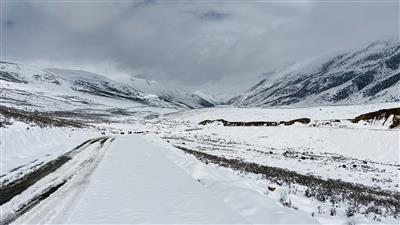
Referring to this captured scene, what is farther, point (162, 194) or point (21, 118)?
point (21, 118)

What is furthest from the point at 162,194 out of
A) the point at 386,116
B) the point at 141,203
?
the point at 386,116

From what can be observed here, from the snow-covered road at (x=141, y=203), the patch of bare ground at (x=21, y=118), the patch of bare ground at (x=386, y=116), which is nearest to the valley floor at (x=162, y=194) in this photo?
the snow-covered road at (x=141, y=203)

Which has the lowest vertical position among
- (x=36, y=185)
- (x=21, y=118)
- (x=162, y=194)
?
(x=36, y=185)

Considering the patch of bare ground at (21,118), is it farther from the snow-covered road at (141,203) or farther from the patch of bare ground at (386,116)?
the patch of bare ground at (386,116)

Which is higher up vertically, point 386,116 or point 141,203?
point 386,116

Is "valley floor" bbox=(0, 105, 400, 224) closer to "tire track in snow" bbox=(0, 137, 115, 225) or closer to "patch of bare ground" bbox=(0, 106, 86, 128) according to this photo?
"tire track in snow" bbox=(0, 137, 115, 225)

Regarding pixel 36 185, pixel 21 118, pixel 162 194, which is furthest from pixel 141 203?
pixel 21 118

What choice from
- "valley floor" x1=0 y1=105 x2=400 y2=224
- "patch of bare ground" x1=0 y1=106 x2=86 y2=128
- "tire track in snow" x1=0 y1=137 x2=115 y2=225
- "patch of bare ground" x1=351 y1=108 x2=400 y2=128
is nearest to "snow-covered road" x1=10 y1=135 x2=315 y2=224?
"valley floor" x1=0 y1=105 x2=400 y2=224

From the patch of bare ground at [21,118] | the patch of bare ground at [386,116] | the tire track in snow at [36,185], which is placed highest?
the patch of bare ground at [386,116]

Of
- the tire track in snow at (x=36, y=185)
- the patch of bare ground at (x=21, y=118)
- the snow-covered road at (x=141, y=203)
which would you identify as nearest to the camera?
the snow-covered road at (x=141, y=203)

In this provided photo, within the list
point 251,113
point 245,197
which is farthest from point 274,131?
point 251,113

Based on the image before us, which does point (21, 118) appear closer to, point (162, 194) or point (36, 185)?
point (36, 185)

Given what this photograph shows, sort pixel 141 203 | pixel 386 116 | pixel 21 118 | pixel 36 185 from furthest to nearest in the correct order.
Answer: pixel 386 116 → pixel 21 118 → pixel 36 185 → pixel 141 203

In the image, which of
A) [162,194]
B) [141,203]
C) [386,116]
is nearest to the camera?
[141,203]
